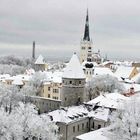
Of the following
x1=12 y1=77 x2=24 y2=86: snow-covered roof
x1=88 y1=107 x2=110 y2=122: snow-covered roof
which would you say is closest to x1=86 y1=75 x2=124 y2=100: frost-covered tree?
x1=12 y1=77 x2=24 y2=86: snow-covered roof

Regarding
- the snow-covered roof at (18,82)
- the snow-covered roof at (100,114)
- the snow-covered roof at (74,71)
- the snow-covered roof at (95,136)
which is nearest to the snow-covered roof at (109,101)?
the snow-covered roof at (100,114)

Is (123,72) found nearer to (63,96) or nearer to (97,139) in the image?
(63,96)

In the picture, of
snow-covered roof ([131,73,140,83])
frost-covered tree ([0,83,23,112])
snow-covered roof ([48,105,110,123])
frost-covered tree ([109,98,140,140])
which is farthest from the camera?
snow-covered roof ([131,73,140,83])

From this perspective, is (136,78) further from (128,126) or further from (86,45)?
(128,126)

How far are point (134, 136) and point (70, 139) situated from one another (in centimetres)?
985

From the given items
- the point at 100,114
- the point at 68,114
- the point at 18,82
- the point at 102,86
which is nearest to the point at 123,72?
the point at 102,86

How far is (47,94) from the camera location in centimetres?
6262

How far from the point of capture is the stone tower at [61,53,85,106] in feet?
142

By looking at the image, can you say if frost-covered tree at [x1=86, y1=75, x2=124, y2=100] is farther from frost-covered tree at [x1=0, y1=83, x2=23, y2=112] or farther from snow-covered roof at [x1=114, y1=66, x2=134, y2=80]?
snow-covered roof at [x1=114, y1=66, x2=134, y2=80]

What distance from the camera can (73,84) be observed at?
43.2 metres

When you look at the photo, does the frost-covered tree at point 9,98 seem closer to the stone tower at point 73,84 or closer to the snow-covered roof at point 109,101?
the stone tower at point 73,84

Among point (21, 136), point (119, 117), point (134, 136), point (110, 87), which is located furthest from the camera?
point (110, 87)

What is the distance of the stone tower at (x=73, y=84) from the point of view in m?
43.3

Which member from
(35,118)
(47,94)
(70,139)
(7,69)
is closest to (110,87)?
(47,94)
